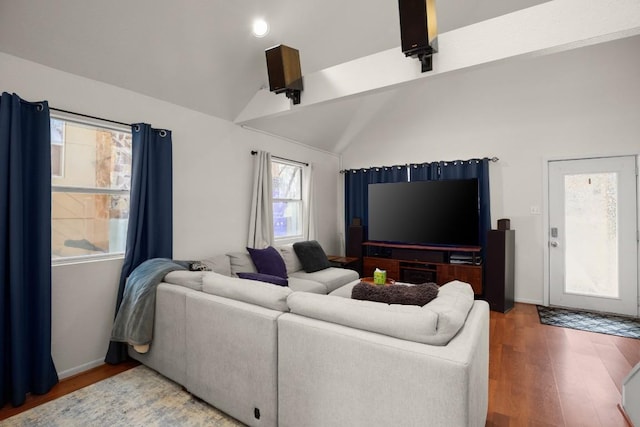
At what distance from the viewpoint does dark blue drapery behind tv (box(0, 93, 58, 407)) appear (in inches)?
83.0

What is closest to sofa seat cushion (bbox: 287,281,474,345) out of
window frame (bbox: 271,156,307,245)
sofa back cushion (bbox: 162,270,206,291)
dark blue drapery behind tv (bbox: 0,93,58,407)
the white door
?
sofa back cushion (bbox: 162,270,206,291)

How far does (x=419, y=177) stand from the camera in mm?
5129

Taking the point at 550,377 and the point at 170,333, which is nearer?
the point at 170,333

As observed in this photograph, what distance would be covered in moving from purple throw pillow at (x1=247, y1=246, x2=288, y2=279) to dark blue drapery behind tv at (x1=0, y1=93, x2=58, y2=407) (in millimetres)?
1899

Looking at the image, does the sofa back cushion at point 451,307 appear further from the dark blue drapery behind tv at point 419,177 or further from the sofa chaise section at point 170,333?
the dark blue drapery behind tv at point 419,177

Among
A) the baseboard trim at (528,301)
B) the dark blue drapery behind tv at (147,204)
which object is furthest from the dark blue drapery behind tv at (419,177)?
the dark blue drapery behind tv at (147,204)

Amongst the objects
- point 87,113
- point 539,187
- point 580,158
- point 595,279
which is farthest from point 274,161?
point 595,279

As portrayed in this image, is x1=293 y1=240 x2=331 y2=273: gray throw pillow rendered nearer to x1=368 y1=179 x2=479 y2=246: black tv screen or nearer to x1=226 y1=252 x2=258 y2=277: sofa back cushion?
x1=226 y1=252 x2=258 y2=277: sofa back cushion

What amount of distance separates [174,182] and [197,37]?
138 centimetres

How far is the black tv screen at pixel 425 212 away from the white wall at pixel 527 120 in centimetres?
47

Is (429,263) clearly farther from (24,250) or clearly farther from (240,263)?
(24,250)

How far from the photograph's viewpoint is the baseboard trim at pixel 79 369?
2.49 metres

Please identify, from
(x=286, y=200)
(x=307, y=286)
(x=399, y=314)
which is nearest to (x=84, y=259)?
(x=307, y=286)

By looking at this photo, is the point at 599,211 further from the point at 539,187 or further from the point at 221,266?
the point at 221,266
